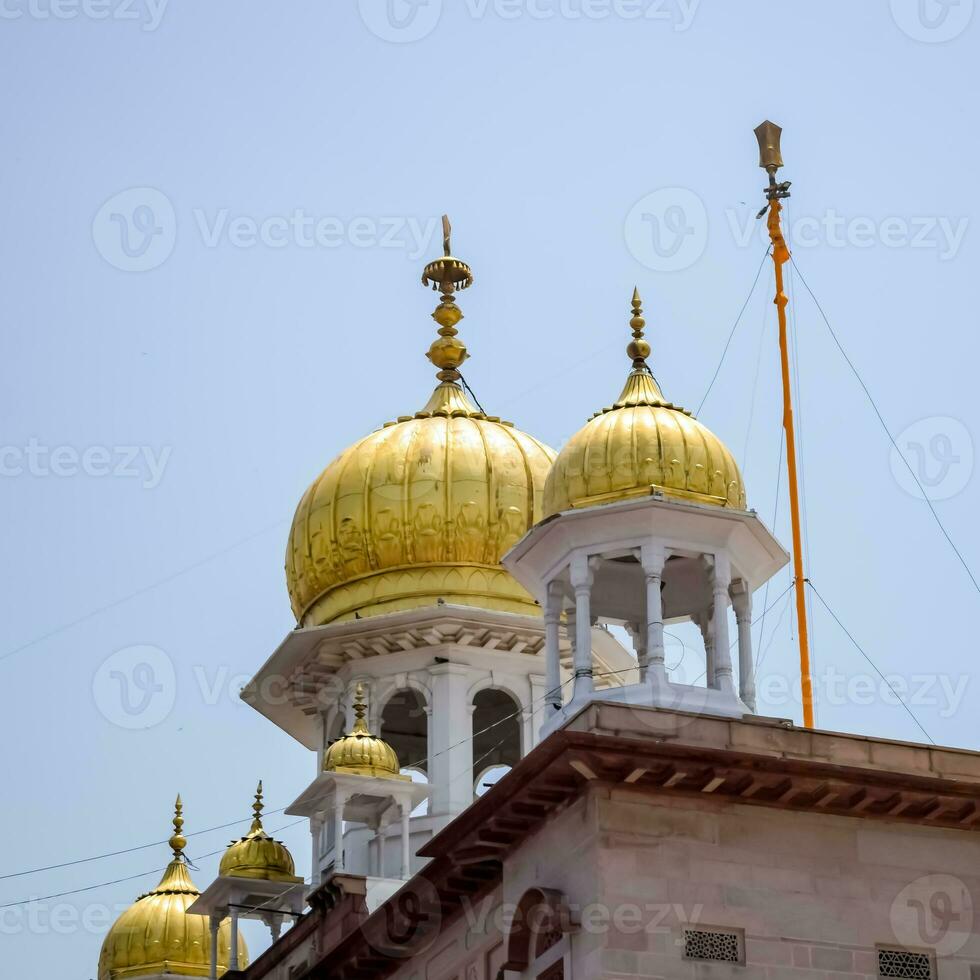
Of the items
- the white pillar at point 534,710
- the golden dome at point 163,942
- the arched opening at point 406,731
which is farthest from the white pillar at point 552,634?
the golden dome at point 163,942

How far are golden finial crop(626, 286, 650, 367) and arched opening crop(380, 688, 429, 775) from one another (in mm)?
7977

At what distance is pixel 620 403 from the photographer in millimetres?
26625

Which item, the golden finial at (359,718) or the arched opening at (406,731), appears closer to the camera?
the golden finial at (359,718)

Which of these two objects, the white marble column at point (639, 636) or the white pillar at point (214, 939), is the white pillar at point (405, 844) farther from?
the white marble column at point (639, 636)

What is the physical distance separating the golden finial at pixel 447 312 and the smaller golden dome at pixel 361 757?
684 cm

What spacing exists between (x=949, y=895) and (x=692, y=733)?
2661 mm

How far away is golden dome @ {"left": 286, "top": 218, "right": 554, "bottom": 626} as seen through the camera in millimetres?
32250

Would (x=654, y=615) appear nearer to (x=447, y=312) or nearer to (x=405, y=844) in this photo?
(x=405, y=844)

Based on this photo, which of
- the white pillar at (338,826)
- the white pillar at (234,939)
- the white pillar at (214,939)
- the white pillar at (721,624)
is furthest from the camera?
the white pillar at (214,939)

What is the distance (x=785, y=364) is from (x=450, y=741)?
6.48 metres

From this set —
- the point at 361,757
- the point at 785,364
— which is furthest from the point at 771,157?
the point at 361,757

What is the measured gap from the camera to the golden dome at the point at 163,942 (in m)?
35.1

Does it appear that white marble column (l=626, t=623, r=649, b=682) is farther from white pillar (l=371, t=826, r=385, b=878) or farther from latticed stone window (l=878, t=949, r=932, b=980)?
latticed stone window (l=878, t=949, r=932, b=980)

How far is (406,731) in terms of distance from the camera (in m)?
34.4
